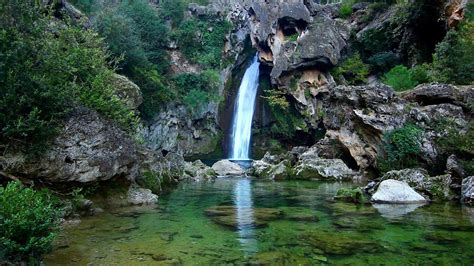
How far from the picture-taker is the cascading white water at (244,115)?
3588cm

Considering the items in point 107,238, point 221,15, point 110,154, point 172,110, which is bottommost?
point 107,238

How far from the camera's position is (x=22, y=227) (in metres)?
5.01

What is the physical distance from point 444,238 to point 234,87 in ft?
112

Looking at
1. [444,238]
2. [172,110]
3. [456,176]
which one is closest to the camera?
[444,238]

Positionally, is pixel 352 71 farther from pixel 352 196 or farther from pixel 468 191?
pixel 352 196

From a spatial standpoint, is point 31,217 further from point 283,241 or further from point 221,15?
point 221,15

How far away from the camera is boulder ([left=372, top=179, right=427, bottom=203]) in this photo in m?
12.9

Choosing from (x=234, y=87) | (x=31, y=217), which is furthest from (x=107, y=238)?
(x=234, y=87)

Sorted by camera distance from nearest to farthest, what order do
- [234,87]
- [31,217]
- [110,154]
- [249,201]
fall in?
[31,217] < [110,154] < [249,201] < [234,87]

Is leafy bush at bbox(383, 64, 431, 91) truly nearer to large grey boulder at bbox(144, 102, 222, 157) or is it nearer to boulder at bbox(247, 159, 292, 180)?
boulder at bbox(247, 159, 292, 180)

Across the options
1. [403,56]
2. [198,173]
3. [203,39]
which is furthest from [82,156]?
[203,39]

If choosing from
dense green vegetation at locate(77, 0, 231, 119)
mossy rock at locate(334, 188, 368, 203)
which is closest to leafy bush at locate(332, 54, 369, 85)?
dense green vegetation at locate(77, 0, 231, 119)

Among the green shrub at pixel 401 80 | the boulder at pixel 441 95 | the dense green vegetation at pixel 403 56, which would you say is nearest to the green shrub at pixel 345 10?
the dense green vegetation at pixel 403 56

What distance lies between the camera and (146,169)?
1508 centimetres
